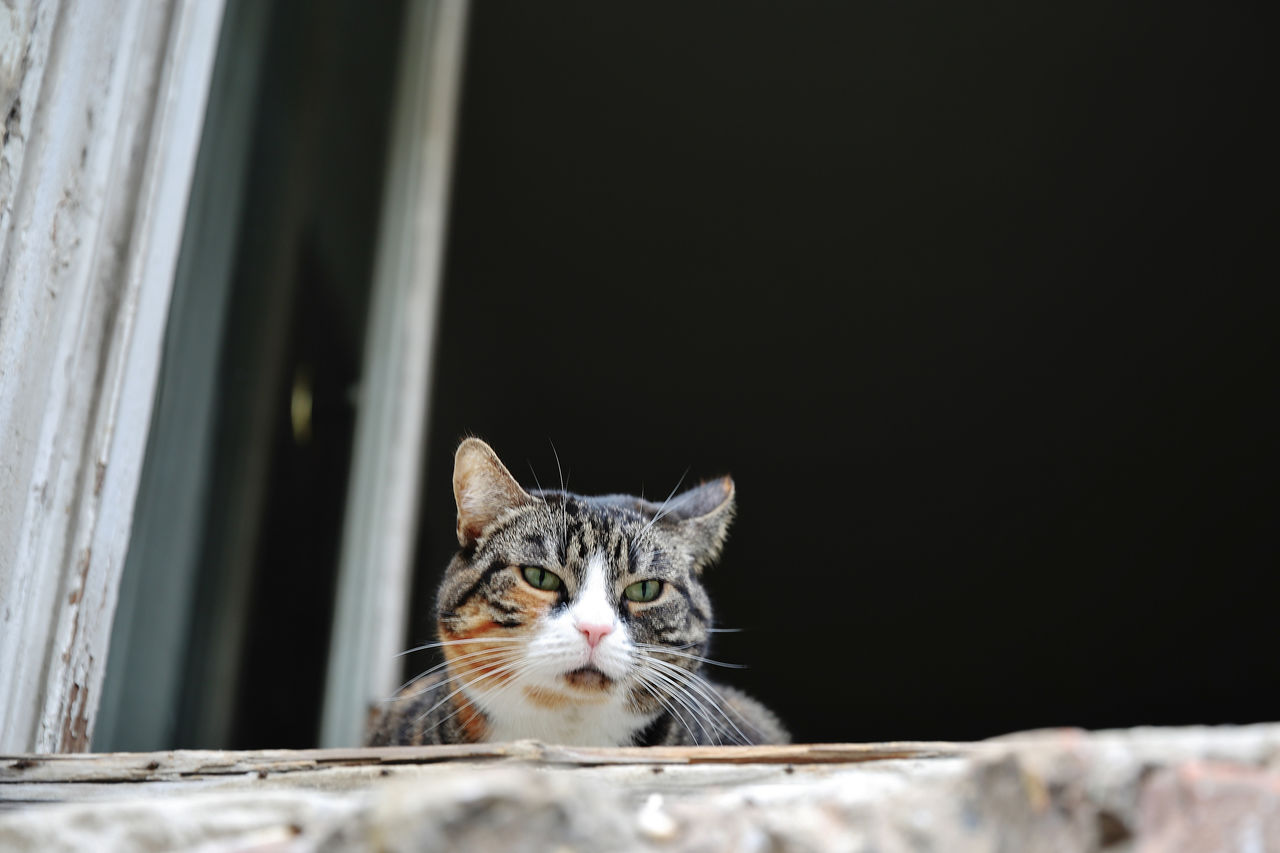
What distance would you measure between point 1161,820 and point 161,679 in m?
1.37

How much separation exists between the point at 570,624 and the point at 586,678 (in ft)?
0.25

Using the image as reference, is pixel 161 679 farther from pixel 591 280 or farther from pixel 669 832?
pixel 591 280

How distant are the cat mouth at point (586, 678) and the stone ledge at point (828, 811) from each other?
58cm

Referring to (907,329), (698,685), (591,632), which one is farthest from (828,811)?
(907,329)

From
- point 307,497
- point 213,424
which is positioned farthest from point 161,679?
point 307,497

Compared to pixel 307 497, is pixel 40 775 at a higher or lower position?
lower

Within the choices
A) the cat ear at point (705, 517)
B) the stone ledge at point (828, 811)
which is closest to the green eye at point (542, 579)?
the cat ear at point (705, 517)

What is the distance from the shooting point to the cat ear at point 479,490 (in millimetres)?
1497

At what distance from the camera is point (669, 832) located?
625mm

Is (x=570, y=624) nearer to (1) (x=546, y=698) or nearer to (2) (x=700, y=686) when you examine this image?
(1) (x=546, y=698)

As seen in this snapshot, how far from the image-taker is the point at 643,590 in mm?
1467

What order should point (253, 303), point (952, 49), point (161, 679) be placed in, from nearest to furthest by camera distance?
point (161, 679) < point (253, 303) < point (952, 49)

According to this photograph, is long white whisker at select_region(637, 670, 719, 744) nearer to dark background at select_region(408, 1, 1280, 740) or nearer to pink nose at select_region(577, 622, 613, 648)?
pink nose at select_region(577, 622, 613, 648)

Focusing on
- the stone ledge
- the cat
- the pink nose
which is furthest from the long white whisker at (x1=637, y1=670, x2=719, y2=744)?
the stone ledge
